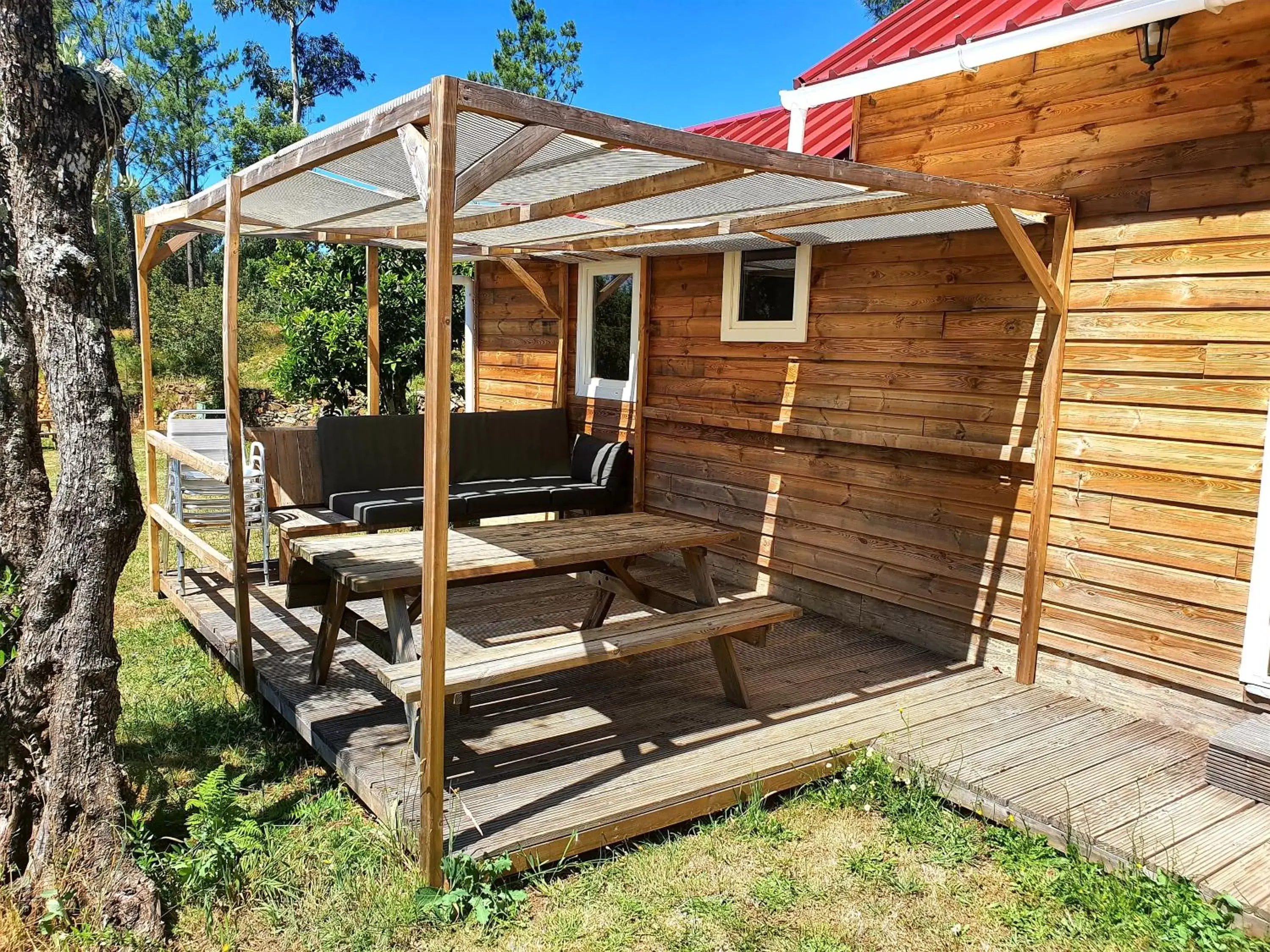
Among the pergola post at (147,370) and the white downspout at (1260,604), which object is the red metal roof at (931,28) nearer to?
the white downspout at (1260,604)

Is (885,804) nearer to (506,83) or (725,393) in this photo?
(725,393)

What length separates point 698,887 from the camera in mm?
3035

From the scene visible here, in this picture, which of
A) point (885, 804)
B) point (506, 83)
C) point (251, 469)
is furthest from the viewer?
point (506, 83)

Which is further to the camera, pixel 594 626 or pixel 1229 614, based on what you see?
pixel 594 626

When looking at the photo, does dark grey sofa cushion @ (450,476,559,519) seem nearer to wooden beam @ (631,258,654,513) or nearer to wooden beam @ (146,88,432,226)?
wooden beam @ (631,258,654,513)

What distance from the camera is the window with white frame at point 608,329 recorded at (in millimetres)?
7230

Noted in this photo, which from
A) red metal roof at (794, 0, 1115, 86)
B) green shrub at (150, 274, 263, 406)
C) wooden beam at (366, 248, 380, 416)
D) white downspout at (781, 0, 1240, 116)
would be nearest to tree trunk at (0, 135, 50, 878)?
white downspout at (781, 0, 1240, 116)

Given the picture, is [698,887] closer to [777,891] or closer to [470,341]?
[777,891]

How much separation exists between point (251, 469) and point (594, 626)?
2.47 meters

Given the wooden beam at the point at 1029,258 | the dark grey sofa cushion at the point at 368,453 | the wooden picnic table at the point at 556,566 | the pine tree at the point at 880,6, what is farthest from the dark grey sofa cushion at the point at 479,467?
the pine tree at the point at 880,6

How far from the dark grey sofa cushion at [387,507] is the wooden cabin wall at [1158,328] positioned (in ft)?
12.4

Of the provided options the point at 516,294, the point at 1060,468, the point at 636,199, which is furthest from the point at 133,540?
the point at 516,294

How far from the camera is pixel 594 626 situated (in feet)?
15.8

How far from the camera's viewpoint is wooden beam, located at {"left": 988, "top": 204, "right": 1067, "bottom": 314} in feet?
13.1
